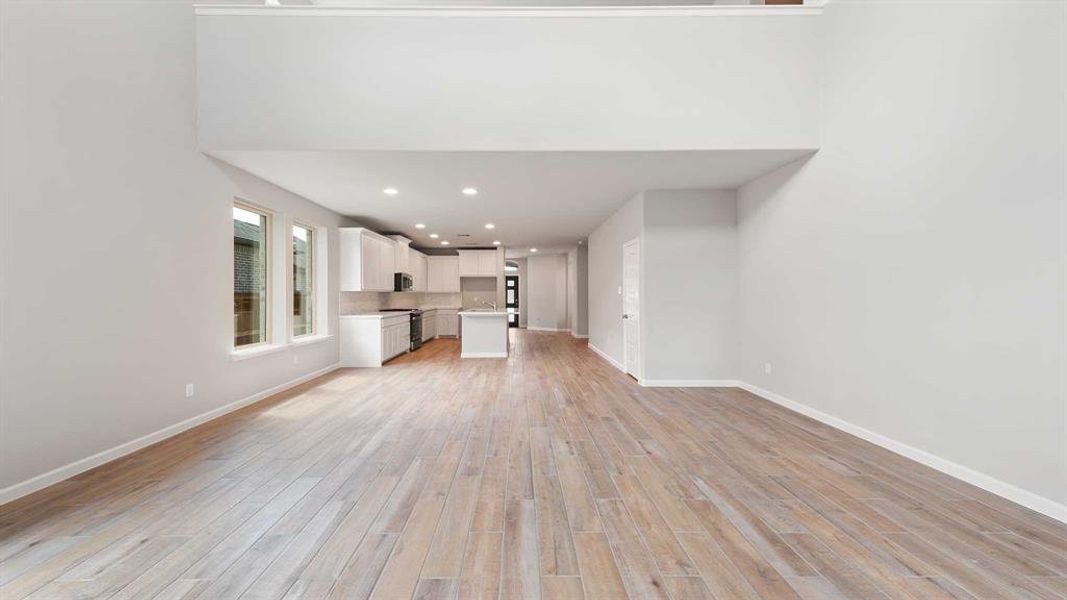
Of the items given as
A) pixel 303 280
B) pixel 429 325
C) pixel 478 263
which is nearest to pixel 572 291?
pixel 478 263

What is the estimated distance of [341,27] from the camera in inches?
148

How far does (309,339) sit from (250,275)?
4.47ft

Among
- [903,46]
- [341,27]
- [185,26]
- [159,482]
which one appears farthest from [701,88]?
[159,482]

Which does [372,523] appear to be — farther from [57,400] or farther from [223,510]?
[57,400]

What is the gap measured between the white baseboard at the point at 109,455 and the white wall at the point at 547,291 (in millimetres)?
9735

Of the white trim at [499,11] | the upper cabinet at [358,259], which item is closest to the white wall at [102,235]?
the white trim at [499,11]

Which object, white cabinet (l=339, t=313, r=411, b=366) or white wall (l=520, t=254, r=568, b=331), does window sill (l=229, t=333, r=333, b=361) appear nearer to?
white cabinet (l=339, t=313, r=411, b=366)

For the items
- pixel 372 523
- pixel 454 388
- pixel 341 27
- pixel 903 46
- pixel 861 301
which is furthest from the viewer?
pixel 454 388

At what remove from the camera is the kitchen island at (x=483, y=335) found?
26.7 ft

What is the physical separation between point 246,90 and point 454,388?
151 inches

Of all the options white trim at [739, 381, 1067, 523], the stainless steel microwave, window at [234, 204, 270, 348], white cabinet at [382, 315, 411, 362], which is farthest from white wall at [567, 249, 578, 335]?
window at [234, 204, 270, 348]

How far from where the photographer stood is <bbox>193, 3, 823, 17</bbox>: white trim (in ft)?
12.2

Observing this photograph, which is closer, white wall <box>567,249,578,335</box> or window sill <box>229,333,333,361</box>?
window sill <box>229,333,333,361</box>

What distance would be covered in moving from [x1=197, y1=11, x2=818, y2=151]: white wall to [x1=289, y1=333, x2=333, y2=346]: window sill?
8.97ft
